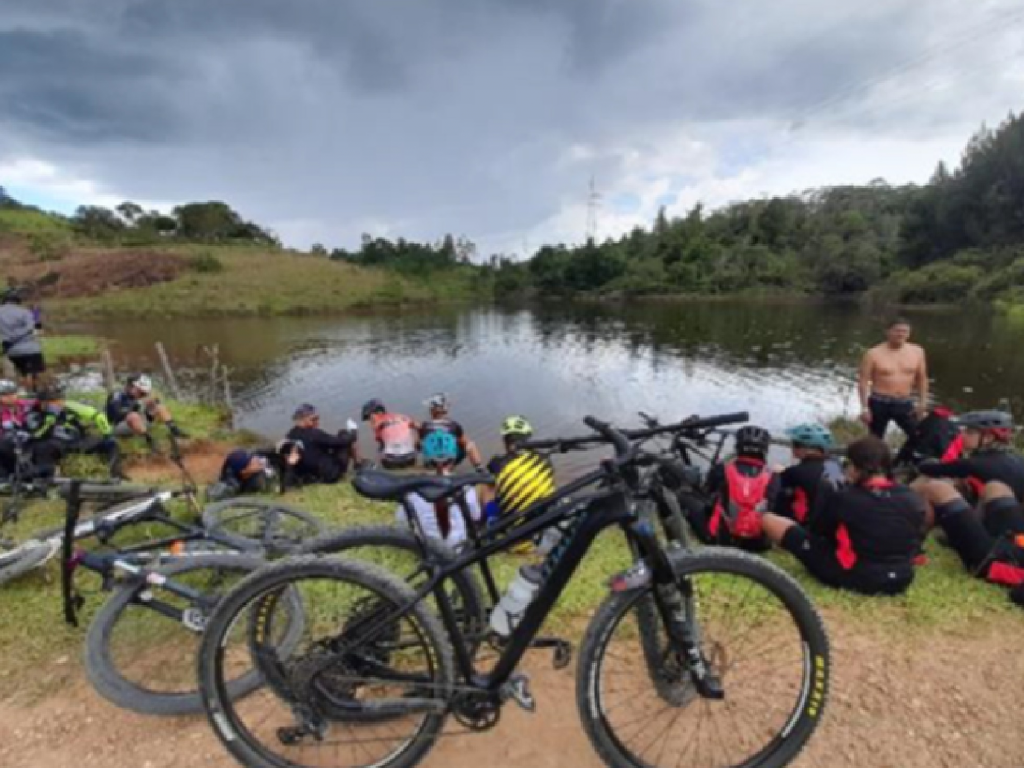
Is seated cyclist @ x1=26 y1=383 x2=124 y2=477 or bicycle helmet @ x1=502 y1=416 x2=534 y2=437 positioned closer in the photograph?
bicycle helmet @ x1=502 y1=416 x2=534 y2=437

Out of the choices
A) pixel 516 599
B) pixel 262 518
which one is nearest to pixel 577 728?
pixel 516 599

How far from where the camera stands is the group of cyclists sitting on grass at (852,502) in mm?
4754

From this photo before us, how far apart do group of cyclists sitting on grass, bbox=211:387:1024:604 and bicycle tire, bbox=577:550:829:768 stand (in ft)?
4.75

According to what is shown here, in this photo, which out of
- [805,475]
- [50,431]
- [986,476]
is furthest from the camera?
[50,431]

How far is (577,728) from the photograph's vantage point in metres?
3.44

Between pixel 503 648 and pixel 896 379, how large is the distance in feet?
25.7

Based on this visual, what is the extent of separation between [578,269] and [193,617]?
95607 millimetres

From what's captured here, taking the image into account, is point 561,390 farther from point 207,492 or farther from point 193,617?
point 193,617

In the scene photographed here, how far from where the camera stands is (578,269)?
9644 cm

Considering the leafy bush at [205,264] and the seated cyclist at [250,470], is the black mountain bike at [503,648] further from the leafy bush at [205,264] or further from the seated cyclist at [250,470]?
the leafy bush at [205,264]

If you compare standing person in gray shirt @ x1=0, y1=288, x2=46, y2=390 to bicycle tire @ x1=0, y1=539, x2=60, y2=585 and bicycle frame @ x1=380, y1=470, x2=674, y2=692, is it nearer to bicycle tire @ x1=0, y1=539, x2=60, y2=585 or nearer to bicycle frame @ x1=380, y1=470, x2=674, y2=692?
bicycle tire @ x1=0, y1=539, x2=60, y2=585

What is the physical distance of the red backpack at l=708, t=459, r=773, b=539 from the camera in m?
5.75

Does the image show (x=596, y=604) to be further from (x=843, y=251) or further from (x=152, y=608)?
(x=843, y=251)

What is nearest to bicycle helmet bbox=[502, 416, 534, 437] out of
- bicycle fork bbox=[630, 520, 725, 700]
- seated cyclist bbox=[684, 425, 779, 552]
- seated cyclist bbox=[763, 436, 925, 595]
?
seated cyclist bbox=[684, 425, 779, 552]
